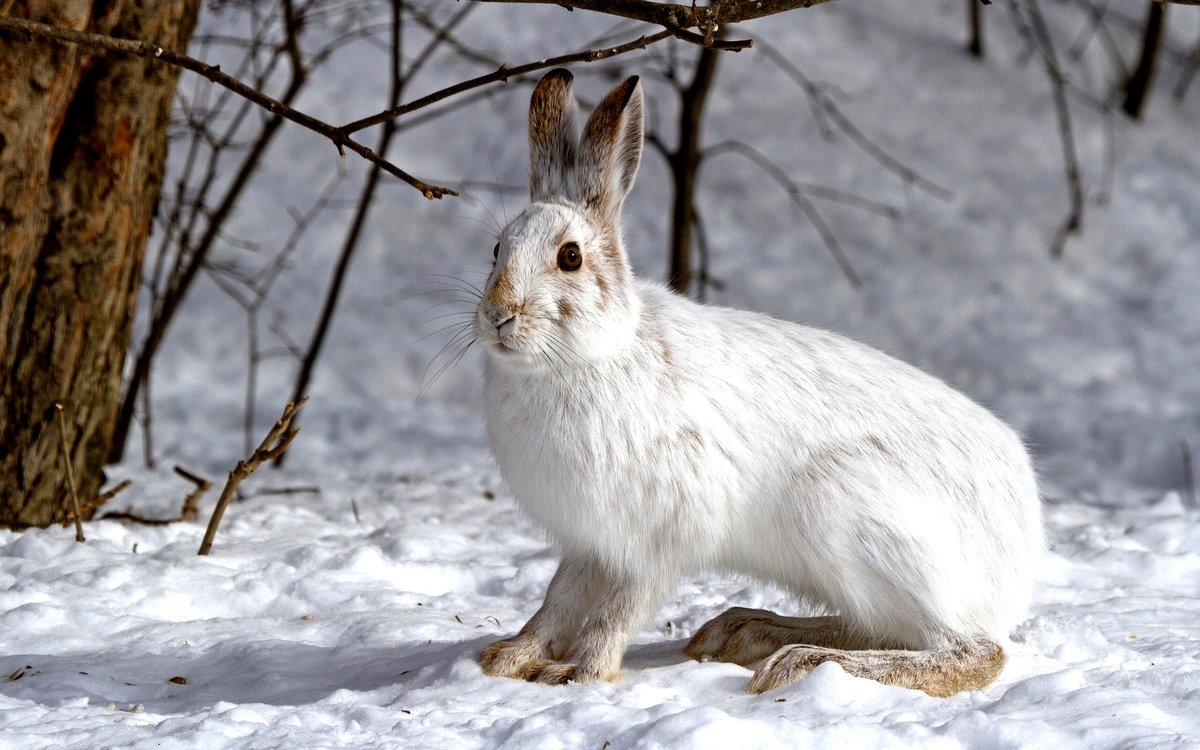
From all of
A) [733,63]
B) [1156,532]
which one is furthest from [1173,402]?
[733,63]

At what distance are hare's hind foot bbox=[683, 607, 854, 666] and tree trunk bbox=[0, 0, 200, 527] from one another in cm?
233

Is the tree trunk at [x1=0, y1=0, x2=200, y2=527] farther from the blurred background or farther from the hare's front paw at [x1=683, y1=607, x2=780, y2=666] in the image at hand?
the hare's front paw at [x1=683, y1=607, x2=780, y2=666]

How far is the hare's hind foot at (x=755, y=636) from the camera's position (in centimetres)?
329

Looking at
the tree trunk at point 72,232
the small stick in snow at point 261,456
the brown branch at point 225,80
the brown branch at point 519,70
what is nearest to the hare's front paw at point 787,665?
the brown branch at point 225,80

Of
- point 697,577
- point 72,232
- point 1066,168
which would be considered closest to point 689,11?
point 697,577

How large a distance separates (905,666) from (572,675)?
0.75 metres

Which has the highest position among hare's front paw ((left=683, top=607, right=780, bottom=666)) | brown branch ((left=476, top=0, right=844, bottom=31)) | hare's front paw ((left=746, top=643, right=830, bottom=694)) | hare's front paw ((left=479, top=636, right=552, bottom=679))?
brown branch ((left=476, top=0, right=844, bottom=31))

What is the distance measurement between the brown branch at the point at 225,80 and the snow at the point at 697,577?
1166mm

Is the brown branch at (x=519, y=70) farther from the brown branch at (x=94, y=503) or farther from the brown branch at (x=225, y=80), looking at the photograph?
the brown branch at (x=94, y=503)

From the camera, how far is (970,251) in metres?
8.73

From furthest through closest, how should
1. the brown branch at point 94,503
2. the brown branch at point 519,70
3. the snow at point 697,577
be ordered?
the brown branch at point 94,503 → the brown branch at point 519,70 → the snow at point 697,577

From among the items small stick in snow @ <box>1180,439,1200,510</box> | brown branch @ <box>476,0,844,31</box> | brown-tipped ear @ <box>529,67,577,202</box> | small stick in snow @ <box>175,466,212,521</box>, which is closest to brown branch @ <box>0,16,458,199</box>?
brown-tipped ear @ <box>529,67,577,202</box>

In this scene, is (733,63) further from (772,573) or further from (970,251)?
Answer: (772,573)

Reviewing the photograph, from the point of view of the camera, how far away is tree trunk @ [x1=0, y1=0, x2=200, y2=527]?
163 inches
